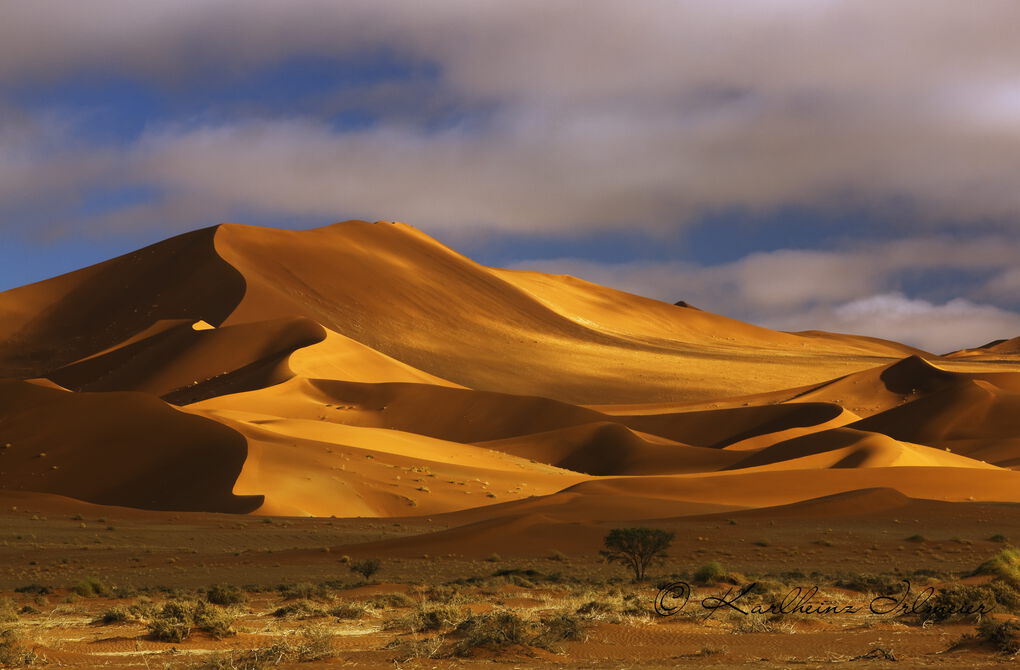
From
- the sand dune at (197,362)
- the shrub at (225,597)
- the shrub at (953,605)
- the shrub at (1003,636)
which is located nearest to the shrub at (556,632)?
the shrub at (1003,636)

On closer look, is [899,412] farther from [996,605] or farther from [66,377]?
[996,605]

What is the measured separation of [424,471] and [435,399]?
28386 millimetres

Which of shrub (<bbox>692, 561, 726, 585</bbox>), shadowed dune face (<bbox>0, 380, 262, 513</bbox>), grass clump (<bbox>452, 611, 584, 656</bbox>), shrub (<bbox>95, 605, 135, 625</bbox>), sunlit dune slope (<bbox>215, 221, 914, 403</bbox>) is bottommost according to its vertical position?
shrub (<bbox>95, 605, 135, 625</bbox>)

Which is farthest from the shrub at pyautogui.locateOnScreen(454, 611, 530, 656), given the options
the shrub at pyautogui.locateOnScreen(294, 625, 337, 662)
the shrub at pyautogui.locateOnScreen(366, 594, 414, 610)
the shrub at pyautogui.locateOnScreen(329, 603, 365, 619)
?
the shrub at pyautogui.locateOnScreen(366, 594, 414, 610)

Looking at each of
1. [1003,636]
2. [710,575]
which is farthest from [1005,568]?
[1003,636]

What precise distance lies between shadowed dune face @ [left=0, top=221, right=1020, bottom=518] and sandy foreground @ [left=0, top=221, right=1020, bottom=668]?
0.81 feet

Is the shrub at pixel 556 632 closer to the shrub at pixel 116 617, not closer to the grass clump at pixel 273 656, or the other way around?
the grass clump at pixel 273 656

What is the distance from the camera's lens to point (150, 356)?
9125 cm

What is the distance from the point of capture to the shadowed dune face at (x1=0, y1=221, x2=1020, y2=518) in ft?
160

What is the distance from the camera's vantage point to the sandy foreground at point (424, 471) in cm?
1828

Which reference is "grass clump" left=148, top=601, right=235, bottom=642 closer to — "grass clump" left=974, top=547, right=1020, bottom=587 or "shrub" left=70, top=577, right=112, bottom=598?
"shrub" left=70, top=577, right=112, bottom=598

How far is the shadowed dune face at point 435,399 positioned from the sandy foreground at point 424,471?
248 mm

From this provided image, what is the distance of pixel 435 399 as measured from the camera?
8131cm

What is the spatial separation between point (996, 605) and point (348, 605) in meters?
10.4
